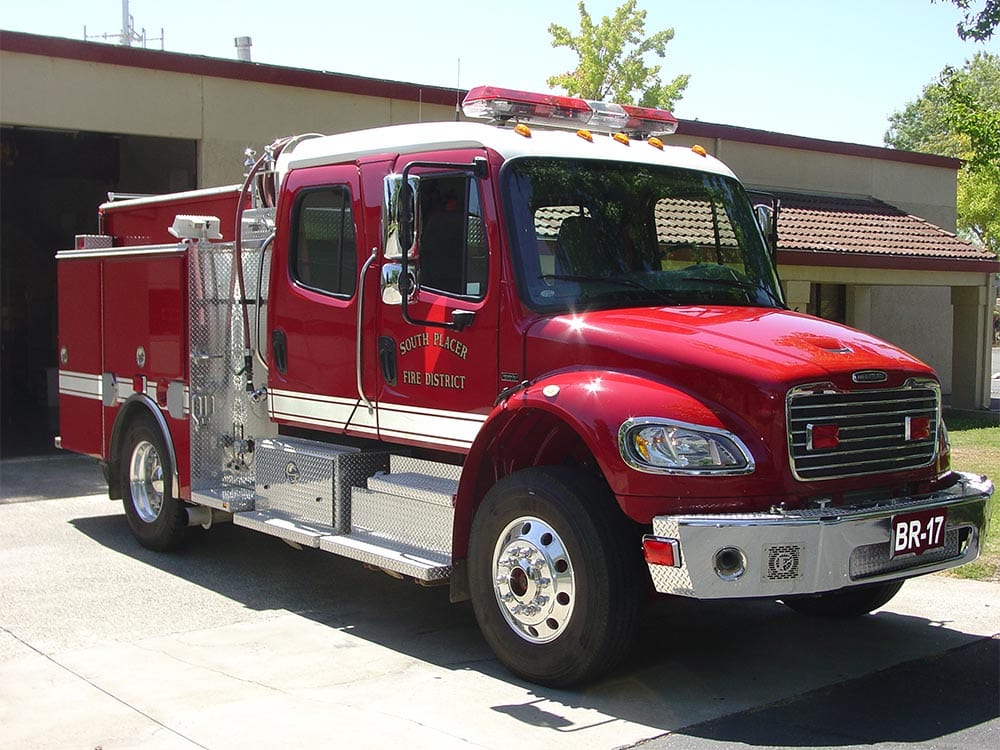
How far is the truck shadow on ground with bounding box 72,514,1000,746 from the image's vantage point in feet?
17.5

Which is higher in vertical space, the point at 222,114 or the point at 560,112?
the point at 222,114

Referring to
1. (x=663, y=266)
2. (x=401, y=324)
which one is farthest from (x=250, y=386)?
(x=663, y=266)

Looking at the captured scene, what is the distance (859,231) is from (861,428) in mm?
15055

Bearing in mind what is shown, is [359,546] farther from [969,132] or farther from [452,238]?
[969,132]

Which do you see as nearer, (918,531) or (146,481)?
(918,531)

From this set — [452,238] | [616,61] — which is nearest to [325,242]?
[452,238]

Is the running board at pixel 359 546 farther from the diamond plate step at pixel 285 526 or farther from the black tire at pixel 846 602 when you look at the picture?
the black tire at pixel 846 602

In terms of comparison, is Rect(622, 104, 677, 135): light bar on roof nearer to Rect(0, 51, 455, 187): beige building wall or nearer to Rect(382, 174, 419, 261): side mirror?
Rect(382, 174, 419, 261): side mirror

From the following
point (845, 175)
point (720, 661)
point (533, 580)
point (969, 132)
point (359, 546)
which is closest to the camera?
point (533, 580)

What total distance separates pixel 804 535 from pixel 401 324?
2.56 meters

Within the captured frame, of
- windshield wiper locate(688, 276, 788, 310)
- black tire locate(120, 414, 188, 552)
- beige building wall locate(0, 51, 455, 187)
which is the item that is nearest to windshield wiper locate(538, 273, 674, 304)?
windshield wiper locate(688, 276, 788, 310)

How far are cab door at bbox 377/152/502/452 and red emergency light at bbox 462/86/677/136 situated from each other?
0.47 m

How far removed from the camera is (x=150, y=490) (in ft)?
29.2

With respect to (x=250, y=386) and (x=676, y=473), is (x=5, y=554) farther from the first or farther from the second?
(x=676, y=473)
